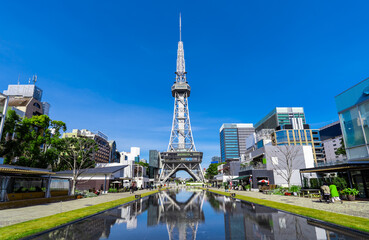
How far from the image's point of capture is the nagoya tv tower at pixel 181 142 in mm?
116625

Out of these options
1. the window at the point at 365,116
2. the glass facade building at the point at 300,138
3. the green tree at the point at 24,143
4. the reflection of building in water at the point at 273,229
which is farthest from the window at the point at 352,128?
the glass facade building at the point at 300,138

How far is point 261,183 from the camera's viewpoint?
148 ft

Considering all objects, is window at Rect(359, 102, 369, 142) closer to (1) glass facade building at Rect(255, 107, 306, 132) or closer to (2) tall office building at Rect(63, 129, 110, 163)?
(2) tall office building at Rect(63, 129, 110, 163)

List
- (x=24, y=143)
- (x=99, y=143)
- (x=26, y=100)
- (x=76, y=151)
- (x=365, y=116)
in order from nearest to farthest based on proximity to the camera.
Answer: (x=365, y=116) < (x=24, y=143) < (x=76, y=151) < (x=26, y=100) < (x=99, y=143)

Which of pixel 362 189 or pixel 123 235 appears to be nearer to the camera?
pixel 123 235

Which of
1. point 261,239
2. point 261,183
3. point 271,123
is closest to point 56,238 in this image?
point 261,239

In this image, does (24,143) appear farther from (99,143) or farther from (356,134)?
(99,143)

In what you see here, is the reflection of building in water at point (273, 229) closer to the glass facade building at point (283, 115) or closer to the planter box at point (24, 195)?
the planter box at point (24, 195)

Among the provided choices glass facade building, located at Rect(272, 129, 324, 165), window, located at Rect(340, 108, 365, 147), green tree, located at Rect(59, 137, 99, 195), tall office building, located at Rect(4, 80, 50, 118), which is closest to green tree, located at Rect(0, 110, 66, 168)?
green tree, located at Rect(59, 137, 99, 195)

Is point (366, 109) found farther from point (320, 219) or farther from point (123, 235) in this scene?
point (123, 235)

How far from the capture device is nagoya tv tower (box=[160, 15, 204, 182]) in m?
117

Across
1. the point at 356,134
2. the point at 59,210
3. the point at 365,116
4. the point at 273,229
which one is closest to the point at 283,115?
the point at 356,134

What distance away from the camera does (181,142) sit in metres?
128

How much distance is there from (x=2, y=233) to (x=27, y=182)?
67.1ft
